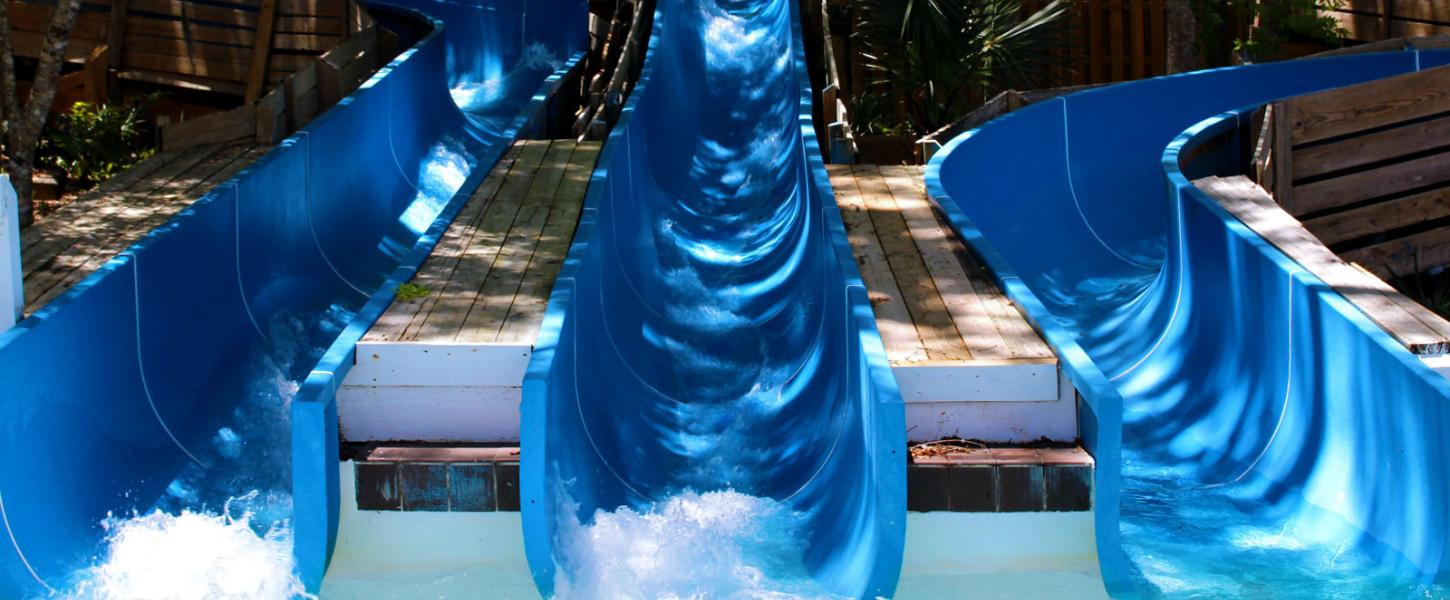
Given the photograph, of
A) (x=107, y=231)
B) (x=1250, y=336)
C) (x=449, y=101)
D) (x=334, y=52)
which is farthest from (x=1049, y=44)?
(x=107, y=231)

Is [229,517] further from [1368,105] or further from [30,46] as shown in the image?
[30,46]

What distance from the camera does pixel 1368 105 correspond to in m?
7.11

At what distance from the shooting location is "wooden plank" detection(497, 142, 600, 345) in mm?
4863

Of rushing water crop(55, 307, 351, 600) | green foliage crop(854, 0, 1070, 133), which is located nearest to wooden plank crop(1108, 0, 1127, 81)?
green foliage crop(854, 0, 1070, 133)

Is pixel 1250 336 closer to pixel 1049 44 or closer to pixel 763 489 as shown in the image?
pixel 763 489

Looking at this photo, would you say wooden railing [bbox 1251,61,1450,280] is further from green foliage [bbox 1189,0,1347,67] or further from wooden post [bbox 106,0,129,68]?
wooden post [bbox 106,0,129,68]

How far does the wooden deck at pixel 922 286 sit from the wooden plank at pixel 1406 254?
6.92 feet

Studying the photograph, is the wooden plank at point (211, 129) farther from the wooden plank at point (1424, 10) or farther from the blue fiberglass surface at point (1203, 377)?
the wooden plank at point (1424, 10)

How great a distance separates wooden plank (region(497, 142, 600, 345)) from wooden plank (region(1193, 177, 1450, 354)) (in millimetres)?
2734

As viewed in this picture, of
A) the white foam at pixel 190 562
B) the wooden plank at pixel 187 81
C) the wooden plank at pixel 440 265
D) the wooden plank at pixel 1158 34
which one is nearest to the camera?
the white foam at pixel 190 562

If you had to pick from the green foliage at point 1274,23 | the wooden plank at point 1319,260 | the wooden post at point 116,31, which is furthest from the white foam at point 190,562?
the green foliage at point 1274,23

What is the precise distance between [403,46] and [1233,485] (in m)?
8.37

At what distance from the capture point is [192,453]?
18.4 ft

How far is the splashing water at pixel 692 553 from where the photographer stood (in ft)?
14.2
